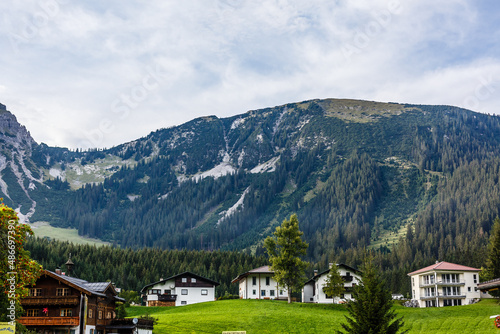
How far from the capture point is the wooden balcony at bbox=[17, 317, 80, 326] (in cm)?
6009

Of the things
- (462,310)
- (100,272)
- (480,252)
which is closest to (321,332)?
(462,310)

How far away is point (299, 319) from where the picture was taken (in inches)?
2879

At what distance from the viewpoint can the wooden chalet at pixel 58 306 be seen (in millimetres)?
60375

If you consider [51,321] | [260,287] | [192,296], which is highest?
[260,287]

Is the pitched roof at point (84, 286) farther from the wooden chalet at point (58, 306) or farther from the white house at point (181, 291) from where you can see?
the white house at point (181, 291)

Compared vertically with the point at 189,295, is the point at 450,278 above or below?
above

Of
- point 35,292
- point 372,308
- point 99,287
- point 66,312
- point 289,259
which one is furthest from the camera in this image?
point 289,259

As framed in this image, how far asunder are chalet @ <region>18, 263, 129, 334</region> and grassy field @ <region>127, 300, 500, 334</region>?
910cm

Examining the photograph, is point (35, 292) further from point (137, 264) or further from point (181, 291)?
point (137, 264)

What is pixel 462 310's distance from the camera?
252 feet

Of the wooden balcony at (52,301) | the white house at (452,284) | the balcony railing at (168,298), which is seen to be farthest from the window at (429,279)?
the wooden balcony at (52,301)

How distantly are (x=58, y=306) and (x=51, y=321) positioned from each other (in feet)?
6.04

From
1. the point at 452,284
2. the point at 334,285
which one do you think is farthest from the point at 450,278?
the point at 334,285

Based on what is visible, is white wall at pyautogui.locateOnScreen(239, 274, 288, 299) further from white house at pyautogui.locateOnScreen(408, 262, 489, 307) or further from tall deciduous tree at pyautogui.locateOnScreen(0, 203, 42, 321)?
tall deciduous tree at pyautogui.locateOnScreen(0, 203, 42, 321)
